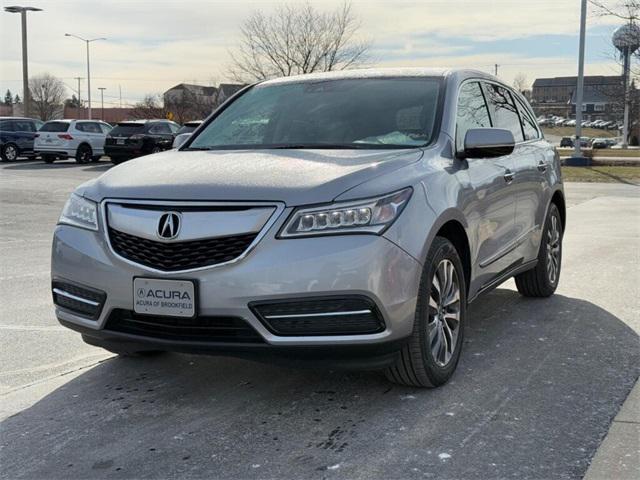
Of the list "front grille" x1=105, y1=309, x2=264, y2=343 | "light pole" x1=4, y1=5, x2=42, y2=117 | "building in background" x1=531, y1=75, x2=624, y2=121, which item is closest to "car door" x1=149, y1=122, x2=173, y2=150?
"light pole" x1=4, y1=5, x2=42, y2=117

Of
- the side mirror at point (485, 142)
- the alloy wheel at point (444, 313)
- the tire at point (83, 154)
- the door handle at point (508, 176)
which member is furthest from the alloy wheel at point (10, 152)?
the alloy wheel at point (444, 313)

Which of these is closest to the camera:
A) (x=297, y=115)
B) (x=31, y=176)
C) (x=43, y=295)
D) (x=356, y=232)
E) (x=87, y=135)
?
(x=356, y=232)

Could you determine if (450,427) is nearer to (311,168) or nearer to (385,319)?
(385,319)

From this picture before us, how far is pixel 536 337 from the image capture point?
502 cm

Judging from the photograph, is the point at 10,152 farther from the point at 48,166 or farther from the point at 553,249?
the point at 553,249

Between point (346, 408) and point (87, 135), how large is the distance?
26.5 m

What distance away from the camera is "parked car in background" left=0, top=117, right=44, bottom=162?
2886 centimetres

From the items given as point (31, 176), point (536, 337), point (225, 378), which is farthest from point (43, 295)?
point (31, 176)

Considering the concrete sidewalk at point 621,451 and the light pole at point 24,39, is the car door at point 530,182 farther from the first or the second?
the light pole at point 24,39

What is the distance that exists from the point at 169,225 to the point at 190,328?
480mm

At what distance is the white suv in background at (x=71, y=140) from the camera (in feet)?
90.5

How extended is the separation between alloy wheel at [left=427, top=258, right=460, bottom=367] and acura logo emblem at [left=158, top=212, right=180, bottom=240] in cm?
129

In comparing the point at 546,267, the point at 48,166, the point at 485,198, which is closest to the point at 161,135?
the point at 48,166

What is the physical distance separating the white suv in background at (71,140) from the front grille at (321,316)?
26.2 m
